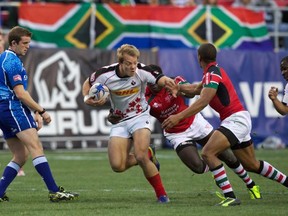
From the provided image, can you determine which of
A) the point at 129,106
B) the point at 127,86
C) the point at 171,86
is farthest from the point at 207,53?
the point at 129,106

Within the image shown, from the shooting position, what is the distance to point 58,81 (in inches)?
839

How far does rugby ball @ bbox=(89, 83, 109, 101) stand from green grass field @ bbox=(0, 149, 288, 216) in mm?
1378

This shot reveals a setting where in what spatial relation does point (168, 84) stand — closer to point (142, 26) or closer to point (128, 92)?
point (128, 92)

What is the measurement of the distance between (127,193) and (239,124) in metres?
2.23

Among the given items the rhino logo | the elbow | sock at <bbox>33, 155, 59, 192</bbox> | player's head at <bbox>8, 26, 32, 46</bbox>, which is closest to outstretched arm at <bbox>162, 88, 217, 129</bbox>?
sock at <bbox>33, 155, 59, 192</bbox>

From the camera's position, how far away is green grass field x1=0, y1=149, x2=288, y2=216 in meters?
10.6

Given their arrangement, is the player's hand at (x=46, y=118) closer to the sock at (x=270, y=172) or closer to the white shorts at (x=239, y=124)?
the white shorts at (x=239, y=124)

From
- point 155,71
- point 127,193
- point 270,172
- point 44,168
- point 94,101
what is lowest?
point 127,193

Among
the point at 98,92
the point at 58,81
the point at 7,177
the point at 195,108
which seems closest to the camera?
the point at 195,108

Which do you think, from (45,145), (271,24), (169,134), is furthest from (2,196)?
(271,24)

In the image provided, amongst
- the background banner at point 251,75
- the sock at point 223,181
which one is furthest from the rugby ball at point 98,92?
the background banner at point 251,75

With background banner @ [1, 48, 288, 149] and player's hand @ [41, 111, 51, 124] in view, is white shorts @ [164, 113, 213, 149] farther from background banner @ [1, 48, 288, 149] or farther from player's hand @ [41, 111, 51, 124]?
background banner @ [1, 48, 288, 149]

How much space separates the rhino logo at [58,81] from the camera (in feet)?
69.4

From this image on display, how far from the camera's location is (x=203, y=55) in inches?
451
